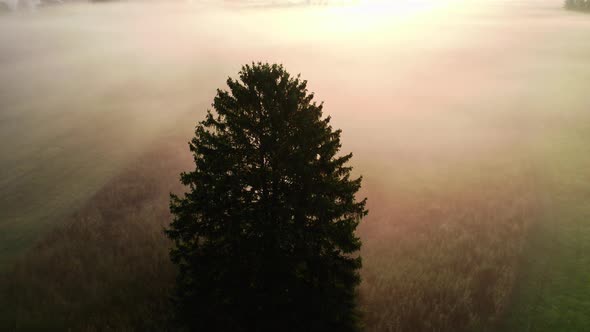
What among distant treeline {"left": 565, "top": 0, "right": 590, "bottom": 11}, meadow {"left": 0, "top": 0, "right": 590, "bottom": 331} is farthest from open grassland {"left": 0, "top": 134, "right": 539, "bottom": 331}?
distant treeline {"left": 565, "top": 0, "right": 590, "bottom": 11}

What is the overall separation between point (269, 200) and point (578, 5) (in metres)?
97.9

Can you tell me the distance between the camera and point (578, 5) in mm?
77375

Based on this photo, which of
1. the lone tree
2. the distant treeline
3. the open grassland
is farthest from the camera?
the distant treeline

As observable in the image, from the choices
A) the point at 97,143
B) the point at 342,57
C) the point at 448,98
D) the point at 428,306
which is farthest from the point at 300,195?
the point at 342,57

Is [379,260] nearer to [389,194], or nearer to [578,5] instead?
[389,194]

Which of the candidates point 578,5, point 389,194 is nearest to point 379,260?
point 389,194

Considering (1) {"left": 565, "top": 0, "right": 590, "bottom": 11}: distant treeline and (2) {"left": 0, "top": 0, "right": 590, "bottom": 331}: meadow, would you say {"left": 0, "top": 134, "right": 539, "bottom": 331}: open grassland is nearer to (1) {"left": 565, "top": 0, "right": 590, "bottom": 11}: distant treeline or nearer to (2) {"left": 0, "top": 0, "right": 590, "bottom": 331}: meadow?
(2) {"left": 0, "top": 0, "right": 590, "bottom": 331}: meadow

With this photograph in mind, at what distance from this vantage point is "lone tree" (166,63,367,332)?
839 centimetres

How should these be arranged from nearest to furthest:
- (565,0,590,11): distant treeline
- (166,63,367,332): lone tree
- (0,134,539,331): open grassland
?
(166,63,367,332): lone tree < (0,134,539,331): open grassland < (565,0,590,11): distant treeline

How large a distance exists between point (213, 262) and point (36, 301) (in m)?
9.08

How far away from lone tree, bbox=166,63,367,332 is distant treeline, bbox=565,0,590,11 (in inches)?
3504

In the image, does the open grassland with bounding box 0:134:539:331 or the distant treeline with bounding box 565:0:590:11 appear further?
the distant treeline with bounding box 565:0:590:11

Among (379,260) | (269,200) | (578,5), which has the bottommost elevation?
(379,260)

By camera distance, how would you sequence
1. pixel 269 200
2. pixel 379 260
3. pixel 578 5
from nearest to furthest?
pixel 269 200 < pixel 379 260 < pixel 578 5
